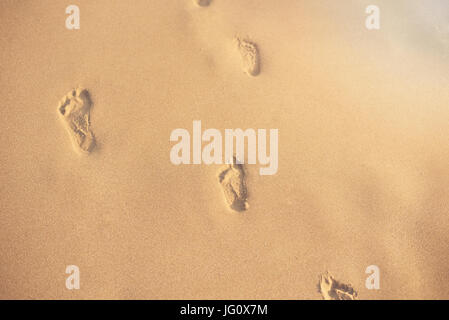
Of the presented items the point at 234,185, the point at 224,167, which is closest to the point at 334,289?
the point at 234,185

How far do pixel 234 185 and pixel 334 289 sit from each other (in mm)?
1058

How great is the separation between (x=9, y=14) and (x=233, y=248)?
9.15ft

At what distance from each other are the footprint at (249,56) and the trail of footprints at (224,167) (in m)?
0.81

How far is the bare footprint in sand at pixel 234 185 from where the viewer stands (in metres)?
1.85

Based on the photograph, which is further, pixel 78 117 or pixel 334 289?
pixel 78 117

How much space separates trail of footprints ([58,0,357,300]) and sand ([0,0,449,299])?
0.06 feet

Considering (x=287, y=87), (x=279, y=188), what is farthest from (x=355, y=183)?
(x=287, y=87)

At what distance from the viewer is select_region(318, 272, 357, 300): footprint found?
178 centimetres

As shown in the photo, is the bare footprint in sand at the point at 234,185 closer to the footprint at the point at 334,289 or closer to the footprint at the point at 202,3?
the footprint at the point at 334,289

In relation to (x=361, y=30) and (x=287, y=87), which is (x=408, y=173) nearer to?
(x=287, y=87)

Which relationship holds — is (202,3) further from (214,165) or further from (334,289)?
(334,289)

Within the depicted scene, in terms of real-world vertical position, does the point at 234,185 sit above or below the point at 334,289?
above

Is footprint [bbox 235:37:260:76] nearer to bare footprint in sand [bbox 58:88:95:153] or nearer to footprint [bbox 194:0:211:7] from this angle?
footprint [bbox 194:0:211:7]

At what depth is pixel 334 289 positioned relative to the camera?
1.79 metres
